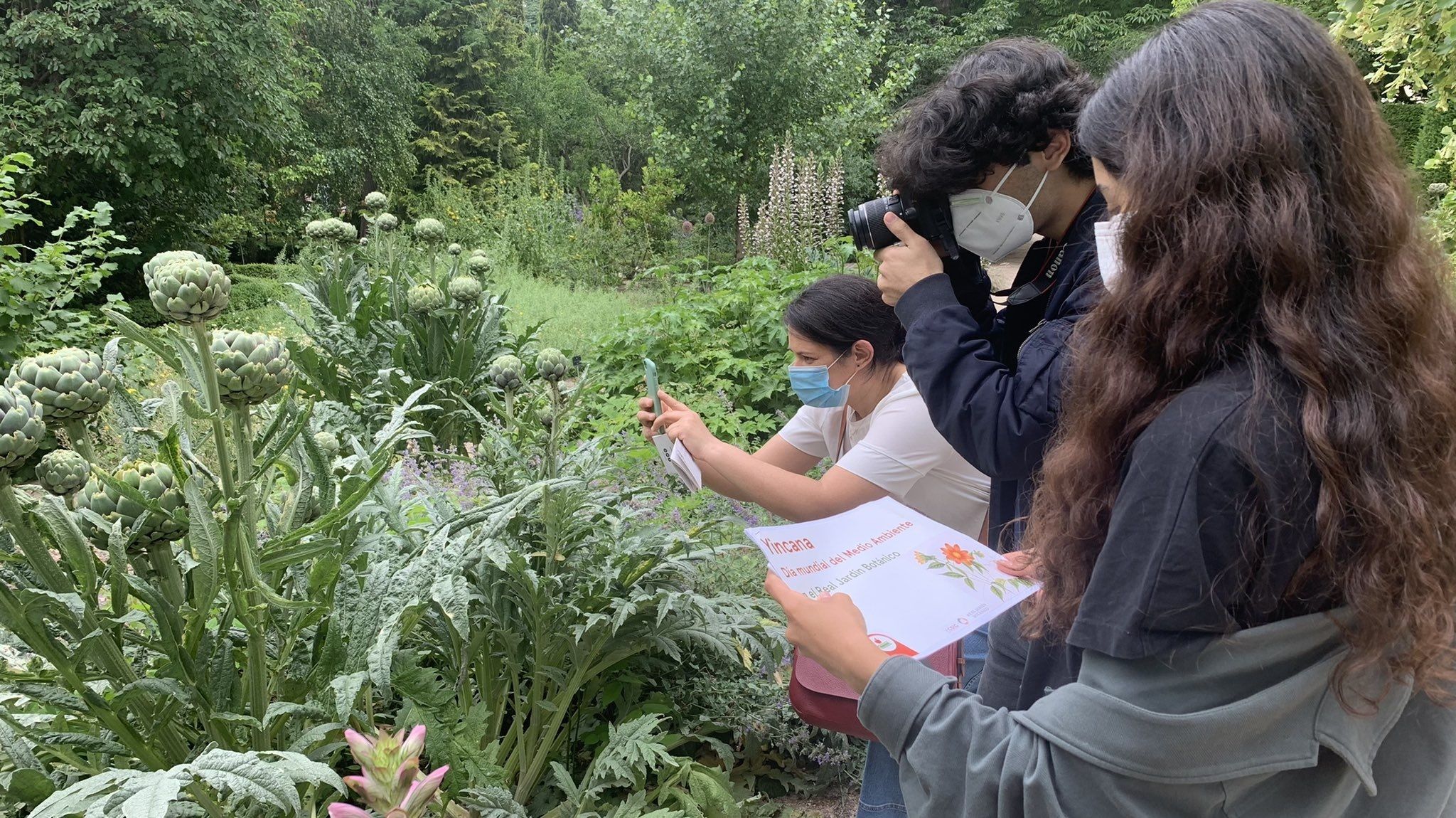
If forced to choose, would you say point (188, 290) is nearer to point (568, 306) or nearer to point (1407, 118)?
point (568, 306)

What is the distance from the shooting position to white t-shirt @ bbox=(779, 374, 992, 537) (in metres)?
1.95

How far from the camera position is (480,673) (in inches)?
75.1

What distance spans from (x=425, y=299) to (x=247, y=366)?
2318mm

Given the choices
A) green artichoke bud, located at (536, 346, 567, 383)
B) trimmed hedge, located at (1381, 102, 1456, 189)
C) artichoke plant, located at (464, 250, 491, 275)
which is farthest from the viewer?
trimmed hedge, located at (1381, 102, 1456, 189)

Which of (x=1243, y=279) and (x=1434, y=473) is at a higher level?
(x=1243, y=279)

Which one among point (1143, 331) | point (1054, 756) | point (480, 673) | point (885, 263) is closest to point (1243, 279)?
point (1143, 331)

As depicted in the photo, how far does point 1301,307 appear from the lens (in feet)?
2.65

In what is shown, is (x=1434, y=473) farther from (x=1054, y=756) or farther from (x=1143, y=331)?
(x=1054, y=756)

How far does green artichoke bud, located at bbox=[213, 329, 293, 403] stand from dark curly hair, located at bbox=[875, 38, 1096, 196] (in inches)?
40.3

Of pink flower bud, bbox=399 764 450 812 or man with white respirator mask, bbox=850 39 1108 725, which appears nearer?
pink flower bud, bbox=399 764 450 812

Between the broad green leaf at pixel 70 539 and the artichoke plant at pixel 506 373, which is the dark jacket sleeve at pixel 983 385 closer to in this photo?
the artichoke plant at pixel 506 373

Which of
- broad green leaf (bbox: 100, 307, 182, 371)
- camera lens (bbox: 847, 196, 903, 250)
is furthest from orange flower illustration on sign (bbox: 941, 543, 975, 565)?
broad green leaf (bbox: 100, 307, 182, 371)

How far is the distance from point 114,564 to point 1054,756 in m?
1.14

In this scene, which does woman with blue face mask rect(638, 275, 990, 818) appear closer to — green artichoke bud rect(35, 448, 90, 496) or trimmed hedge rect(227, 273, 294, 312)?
green artichoke bud rect(35, 448, 90, 496)
